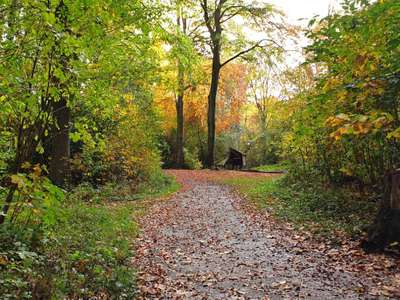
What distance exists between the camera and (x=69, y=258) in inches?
226

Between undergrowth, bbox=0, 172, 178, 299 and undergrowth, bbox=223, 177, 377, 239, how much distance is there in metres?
4.35

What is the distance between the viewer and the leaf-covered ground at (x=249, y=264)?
18.1ft

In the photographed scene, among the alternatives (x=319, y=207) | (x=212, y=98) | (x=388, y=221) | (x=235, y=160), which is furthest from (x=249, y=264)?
(x=235, y=160)

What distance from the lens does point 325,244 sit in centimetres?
760

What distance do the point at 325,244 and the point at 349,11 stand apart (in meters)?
4.72

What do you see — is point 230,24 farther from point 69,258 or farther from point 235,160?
point 69,258

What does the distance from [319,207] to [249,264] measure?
4.51m

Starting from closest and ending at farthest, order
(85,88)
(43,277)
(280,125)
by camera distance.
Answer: (43,277) → (85,88) → (280,125)

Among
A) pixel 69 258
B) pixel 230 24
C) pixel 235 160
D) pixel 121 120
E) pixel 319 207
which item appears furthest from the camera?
pixel 235 160

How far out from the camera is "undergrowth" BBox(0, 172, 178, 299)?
14.4 feet

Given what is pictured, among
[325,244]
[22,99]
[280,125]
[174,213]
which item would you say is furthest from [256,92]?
[22,99]

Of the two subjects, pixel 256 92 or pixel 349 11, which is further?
pixel 256 92

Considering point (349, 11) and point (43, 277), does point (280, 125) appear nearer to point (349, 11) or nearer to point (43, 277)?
point (349, 11)

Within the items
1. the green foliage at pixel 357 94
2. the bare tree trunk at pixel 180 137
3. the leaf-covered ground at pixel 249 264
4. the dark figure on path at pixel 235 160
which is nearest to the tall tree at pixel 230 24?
the bare tree trunk at pixel 180 137
